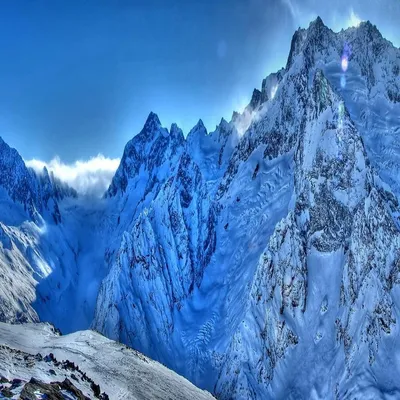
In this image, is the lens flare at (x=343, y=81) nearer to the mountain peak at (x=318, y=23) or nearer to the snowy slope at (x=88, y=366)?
the mountain peak at (x=318, y=23)

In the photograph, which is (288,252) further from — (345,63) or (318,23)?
(318,23)

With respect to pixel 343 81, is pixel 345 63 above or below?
above

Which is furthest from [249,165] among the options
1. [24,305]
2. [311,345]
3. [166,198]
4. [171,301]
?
[24,305]

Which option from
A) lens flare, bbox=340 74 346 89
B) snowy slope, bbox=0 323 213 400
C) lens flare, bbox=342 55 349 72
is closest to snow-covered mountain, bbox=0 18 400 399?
lens flare, bbox=340 74 346 89

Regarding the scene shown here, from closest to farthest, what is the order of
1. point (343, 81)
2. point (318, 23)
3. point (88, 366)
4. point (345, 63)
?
point (88, 366), point (343, 81), point (345, 63), point (318, 23)

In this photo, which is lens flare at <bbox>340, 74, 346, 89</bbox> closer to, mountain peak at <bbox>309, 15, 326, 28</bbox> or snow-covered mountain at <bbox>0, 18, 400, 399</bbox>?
snow-covered mountain at <bbox>0, 18, 400, 399</bbox>

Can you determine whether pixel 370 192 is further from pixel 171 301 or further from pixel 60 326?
pixel 60 326

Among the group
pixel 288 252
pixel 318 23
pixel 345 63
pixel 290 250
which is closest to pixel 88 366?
pixel 288 252
